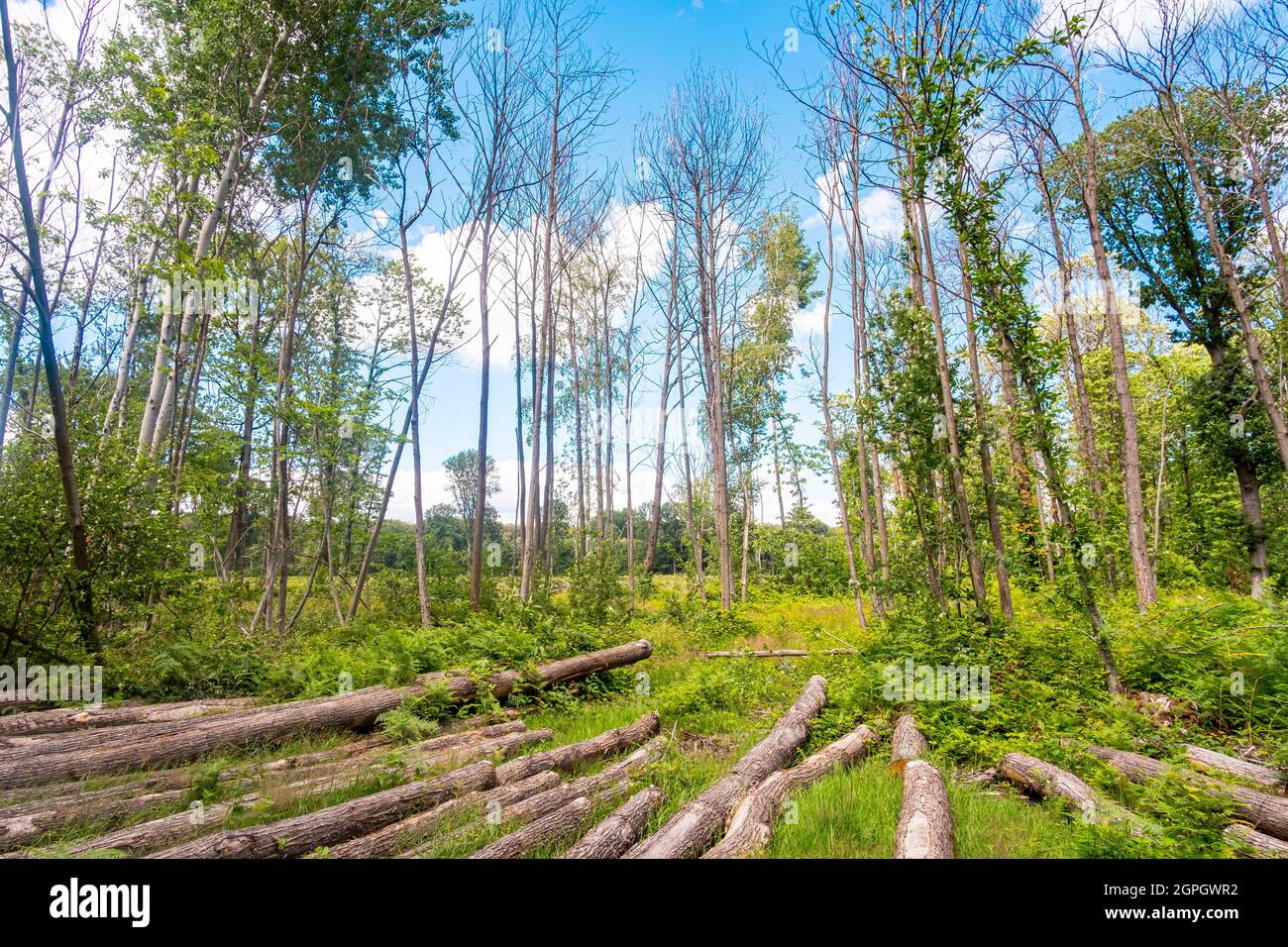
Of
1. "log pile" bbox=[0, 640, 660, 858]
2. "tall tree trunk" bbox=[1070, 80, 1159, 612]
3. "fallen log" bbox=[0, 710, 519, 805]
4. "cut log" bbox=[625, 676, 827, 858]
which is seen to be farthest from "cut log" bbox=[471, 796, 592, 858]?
"tall tree trunk" bbox=[1070, 80, 1159, 612]

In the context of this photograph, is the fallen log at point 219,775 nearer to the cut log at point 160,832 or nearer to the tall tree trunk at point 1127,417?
the cut log at point 160,832

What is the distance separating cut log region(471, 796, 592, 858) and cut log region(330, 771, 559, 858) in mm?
444

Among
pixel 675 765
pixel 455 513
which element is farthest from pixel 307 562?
pixel 455 513

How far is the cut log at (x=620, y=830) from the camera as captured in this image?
347 centimetres

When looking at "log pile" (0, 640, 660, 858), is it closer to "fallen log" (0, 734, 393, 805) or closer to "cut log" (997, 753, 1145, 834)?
"fallen log" (0, 734, 393, 805)

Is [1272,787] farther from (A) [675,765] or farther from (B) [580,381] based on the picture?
(B) [580,381]

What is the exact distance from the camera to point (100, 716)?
18.5ft

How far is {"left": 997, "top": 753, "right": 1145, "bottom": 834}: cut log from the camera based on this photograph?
3.53 meters

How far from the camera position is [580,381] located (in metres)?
24.8

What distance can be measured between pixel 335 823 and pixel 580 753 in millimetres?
2522
